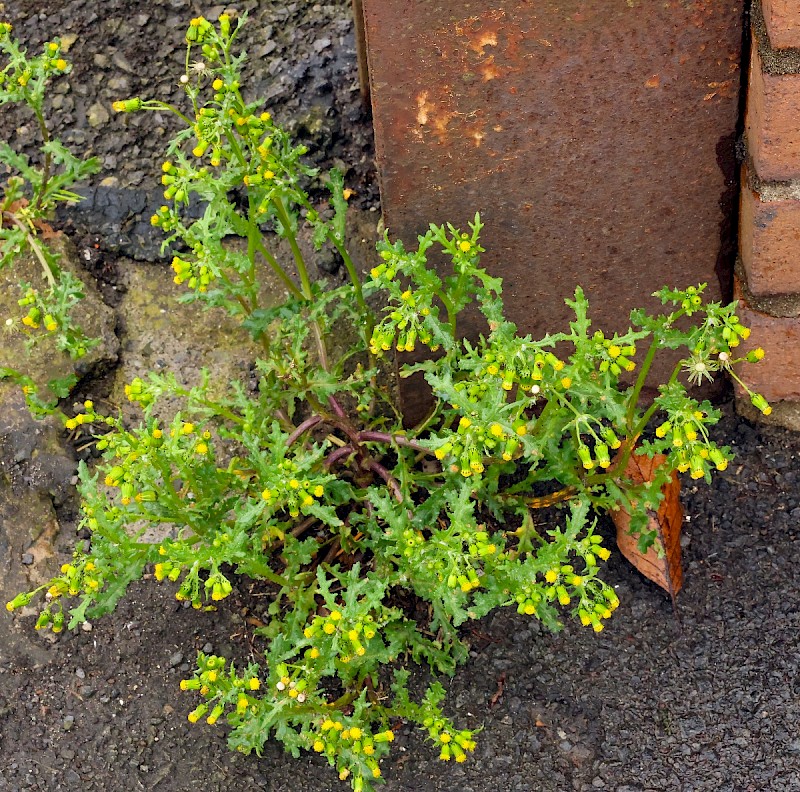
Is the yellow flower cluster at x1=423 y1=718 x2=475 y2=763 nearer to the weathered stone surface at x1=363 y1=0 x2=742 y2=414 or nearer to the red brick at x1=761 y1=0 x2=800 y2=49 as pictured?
the weathered stone surface at x1=363 y1=0 x2=742 y2=414

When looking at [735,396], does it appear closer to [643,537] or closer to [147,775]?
[643,537]

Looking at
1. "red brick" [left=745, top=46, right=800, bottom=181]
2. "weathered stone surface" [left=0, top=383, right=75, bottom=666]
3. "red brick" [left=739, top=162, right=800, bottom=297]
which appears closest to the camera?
"red brick" [left=745, top=46, right=800, bottom=181]

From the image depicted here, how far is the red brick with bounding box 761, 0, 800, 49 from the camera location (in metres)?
2.09

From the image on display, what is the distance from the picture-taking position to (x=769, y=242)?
2371 millimetres

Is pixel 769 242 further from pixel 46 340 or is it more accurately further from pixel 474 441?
pixel 46 340

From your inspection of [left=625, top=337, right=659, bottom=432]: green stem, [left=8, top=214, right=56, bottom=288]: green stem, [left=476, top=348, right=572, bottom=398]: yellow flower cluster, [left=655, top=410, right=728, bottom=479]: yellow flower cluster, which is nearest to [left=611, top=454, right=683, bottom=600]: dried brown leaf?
[left=625, top=337, right=659, bottom=432]: green stem

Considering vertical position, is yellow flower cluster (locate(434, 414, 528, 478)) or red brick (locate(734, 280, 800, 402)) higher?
yellow flower cluster (locate(434, 414, 528, 478))

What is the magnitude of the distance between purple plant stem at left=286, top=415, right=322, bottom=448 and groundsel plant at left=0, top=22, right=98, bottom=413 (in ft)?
1.82

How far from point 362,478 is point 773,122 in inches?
48.6

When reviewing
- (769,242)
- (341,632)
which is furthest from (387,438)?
(769,242)

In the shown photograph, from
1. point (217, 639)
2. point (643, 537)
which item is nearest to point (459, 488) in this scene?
point (643, 537)

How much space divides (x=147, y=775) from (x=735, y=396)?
175 cm

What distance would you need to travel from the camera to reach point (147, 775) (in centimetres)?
243

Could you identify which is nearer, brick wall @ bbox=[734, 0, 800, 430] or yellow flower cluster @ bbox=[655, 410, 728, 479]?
yellow flower cluster @ bbox=[655, 410, 728, 479]
